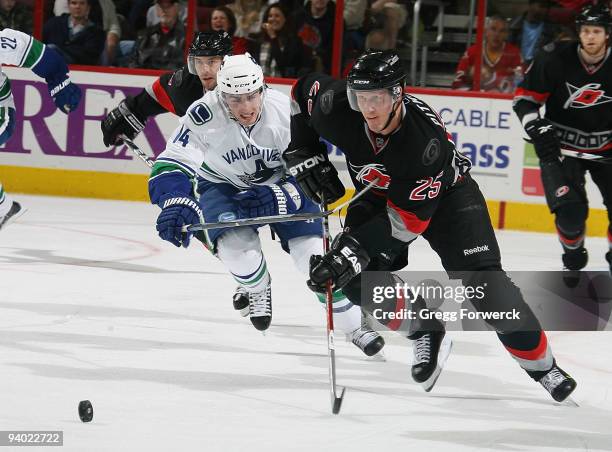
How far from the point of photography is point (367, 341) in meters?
4.40

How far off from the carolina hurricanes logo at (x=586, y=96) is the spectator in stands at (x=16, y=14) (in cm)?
460

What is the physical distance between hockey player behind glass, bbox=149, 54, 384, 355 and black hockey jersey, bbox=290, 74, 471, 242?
51 cm

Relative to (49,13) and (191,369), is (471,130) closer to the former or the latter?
(49,13)

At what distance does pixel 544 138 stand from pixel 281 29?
3.21 meters

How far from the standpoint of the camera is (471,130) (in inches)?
327

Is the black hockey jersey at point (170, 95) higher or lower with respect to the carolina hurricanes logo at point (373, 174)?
lower

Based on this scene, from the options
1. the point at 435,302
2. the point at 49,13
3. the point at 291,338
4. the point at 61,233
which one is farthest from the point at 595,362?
the point at 49,13

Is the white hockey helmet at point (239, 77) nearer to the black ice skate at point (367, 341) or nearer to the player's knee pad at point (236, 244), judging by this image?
the player's knee pad at point (236, 244)

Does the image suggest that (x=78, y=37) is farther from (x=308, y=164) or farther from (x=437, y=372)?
(x=437, y=372)

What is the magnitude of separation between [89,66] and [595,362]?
17.1ft

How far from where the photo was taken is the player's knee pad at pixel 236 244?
463 centimetres

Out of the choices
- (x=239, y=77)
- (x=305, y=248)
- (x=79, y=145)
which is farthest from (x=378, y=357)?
(x=79, y=145)

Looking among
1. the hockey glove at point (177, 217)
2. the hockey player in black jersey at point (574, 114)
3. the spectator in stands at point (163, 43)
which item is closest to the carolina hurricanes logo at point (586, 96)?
the hockey player in black jersey at point (574, 114)

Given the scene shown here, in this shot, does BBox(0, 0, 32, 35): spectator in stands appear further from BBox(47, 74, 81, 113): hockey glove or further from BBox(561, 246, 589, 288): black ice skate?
BBox(561, 246, 589, 288): black ice skate
